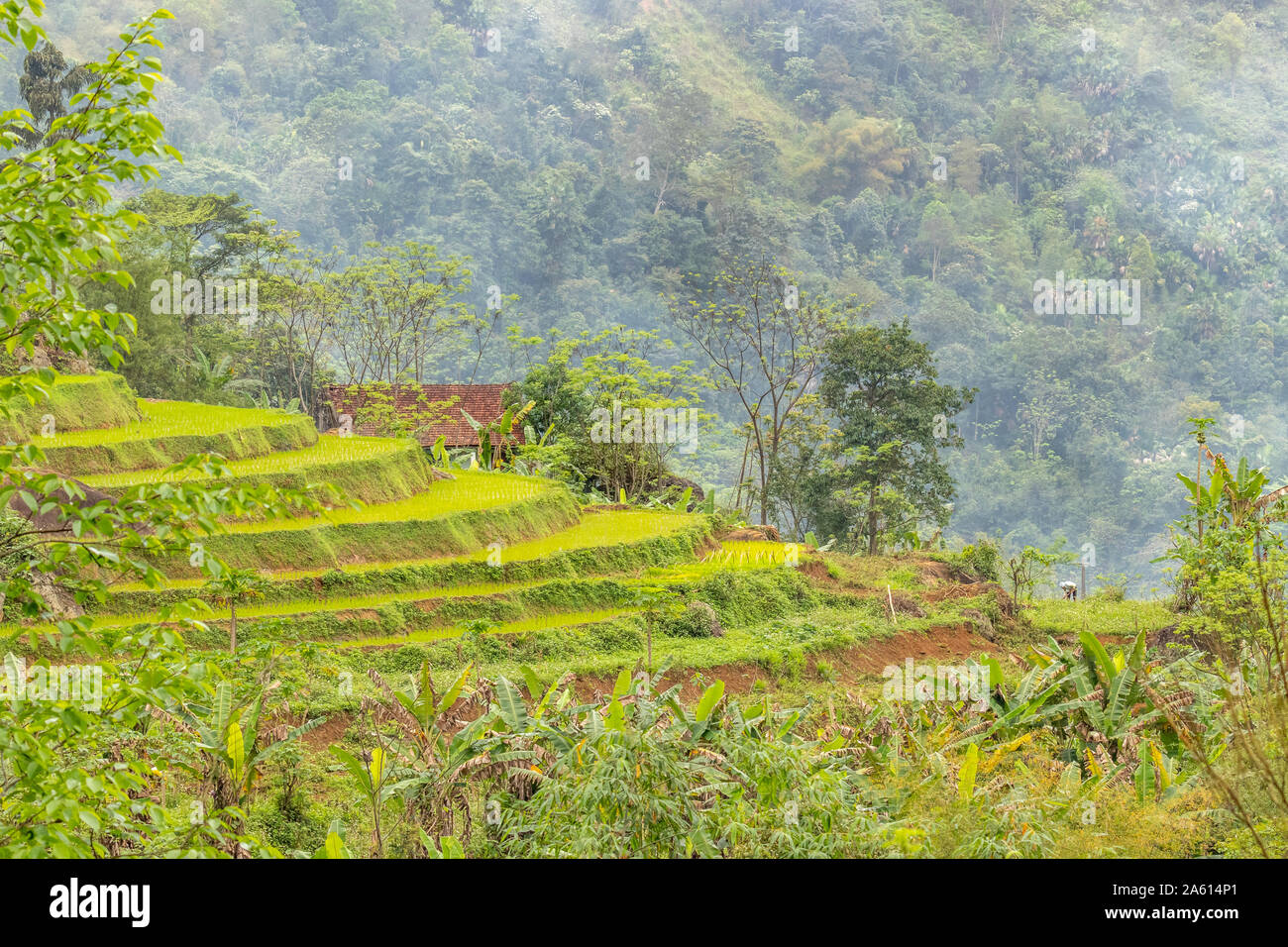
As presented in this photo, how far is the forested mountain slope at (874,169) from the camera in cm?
5091

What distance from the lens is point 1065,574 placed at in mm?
50625

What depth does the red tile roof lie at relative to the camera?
2584cm

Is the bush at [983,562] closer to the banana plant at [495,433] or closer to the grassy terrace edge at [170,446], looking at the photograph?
the banana plant at [495,433]

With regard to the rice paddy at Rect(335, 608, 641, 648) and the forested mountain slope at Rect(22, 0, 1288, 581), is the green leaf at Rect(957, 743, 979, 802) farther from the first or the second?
the forested mountain slope at Rect(22, 0, 1288, 581)

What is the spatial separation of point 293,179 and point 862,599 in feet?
158

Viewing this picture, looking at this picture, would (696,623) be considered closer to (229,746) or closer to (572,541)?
(572,541)

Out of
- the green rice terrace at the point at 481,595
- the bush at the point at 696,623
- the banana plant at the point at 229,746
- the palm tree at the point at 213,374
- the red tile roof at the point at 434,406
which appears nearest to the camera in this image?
the banana plant at the point at 229,746

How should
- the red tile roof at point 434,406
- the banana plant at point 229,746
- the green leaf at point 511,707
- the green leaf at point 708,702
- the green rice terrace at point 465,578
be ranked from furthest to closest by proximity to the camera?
the red tile roof at point 434,406 → the green rice terrace at point 465,578 → the banana plant at point 229,746 → the green leaf at point 511,707 → the green leaf at point 708,702

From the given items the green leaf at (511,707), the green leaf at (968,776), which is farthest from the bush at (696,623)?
the green leaf at (968,776)

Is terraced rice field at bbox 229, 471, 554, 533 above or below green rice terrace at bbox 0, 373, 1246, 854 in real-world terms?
above

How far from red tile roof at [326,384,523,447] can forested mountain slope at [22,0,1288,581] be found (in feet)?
72.3

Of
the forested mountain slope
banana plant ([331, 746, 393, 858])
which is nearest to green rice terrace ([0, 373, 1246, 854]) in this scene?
banana plant ([331, 746, 393, 858])

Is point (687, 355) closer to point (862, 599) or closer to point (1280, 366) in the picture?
point (1280, 366)

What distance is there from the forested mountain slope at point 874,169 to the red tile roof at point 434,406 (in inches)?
867
